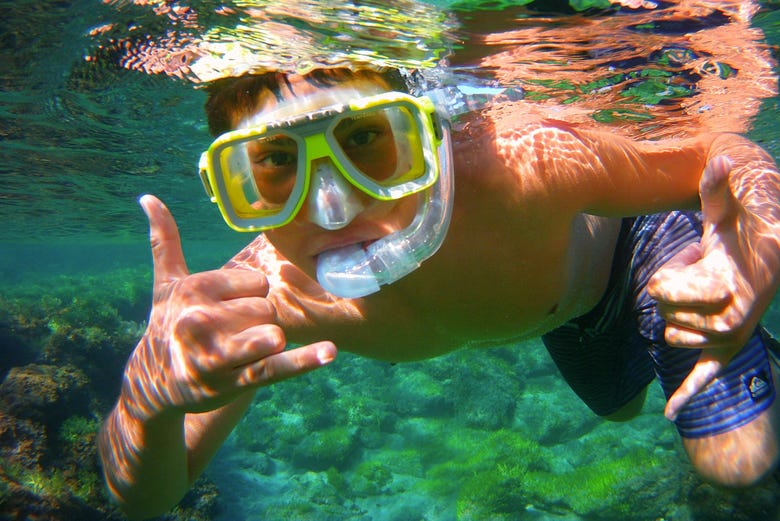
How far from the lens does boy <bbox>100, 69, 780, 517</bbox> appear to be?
6.77ft

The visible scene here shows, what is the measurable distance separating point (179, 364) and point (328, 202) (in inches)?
40.8

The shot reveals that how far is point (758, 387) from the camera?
10.1 ft

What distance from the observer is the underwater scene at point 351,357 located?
439 centimetres

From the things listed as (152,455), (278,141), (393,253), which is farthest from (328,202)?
(152,455)

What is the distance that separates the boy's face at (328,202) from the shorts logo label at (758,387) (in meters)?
2.61

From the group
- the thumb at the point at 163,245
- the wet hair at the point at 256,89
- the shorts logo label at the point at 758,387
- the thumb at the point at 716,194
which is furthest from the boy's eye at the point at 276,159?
the shorts logo label at the point at 758,387

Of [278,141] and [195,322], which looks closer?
[195,322]

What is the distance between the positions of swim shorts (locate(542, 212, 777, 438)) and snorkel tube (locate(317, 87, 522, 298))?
5.44 feet

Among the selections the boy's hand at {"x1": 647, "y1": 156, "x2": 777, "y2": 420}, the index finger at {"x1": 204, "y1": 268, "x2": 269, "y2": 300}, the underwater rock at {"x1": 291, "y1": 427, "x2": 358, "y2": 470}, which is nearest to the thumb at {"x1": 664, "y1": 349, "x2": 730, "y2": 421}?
the boy's hand at {"x1": 647, "y1": 156, "x2": 777, "y2": 420}

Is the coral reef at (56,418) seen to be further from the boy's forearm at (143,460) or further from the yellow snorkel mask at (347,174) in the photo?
the yellow snorkel mask at (347,174)

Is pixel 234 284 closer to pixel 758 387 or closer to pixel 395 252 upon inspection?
pixel 395 252

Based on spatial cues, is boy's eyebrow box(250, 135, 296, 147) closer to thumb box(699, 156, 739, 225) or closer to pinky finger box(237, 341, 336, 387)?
pinky finger box(237, 341, 336, 387)

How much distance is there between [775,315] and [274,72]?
814 inches

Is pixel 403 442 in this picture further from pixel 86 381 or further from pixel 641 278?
pixel 641 278
